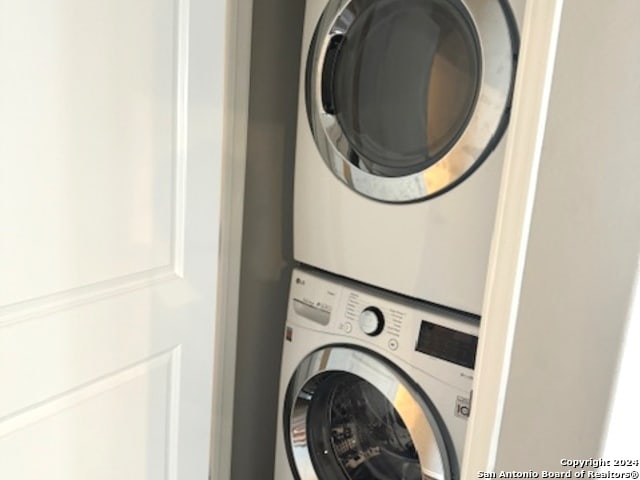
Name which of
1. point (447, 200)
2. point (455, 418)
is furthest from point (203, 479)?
point (447, 200)

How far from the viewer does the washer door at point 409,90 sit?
110cm

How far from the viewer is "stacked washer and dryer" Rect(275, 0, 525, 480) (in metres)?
1.15

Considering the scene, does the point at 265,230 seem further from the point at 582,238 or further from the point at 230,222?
the point at 582,238

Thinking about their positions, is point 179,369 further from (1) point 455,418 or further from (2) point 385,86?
(2) point 385,86

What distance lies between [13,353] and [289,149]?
93 cm

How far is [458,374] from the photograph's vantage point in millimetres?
1216

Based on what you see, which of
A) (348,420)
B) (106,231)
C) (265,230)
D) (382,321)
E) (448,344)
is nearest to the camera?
(106,231)

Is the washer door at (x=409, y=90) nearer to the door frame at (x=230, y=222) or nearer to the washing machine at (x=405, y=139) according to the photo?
the washing machine at (x=405, y=139)

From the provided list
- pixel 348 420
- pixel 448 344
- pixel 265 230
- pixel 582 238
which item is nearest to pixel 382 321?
pixel 448 344

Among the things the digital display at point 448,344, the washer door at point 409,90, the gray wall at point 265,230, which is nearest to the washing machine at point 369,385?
the digital display at point 448,344

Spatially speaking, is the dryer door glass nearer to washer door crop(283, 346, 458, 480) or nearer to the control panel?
the control panel

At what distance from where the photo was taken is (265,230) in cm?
164

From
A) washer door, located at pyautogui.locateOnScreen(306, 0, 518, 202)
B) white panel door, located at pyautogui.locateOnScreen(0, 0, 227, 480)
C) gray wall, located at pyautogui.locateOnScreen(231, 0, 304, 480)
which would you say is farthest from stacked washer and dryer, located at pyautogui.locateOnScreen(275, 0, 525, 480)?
white panel door, located at pyautogui.locateOnScreen(0, 0, 227, 480)

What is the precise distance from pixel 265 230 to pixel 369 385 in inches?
20.2
